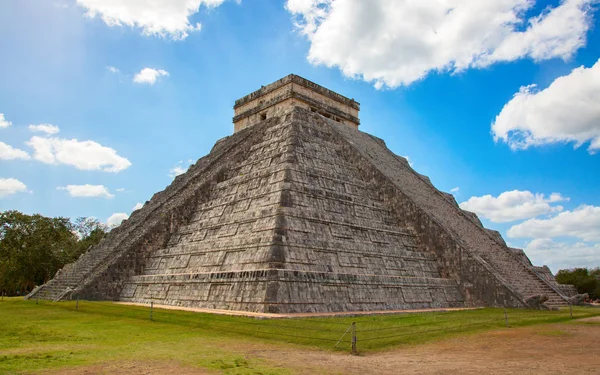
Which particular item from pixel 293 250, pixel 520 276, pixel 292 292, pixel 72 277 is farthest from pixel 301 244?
pixel 72 277

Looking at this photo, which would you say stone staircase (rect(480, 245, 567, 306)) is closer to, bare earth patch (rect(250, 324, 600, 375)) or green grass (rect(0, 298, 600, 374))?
green grass (rect(0, 298, 600, 374))

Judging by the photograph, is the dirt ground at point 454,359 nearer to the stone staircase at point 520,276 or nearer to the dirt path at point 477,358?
the dirt path at point 477,358

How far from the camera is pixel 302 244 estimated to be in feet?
44.8

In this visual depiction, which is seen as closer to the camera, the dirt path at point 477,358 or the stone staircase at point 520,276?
the dirt path at point 477,358

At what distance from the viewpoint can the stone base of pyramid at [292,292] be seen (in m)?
12.0

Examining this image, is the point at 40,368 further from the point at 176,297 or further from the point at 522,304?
the point at 522,304

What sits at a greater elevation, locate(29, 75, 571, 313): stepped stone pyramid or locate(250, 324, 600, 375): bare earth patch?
locate(29, 75, 571, 313): stepped stone pyramid

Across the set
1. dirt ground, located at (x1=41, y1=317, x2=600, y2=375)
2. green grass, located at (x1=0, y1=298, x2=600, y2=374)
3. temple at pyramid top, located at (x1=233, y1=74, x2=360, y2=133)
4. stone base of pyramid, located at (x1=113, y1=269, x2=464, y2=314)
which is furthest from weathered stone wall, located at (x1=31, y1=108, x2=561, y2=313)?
dirt ground, located at (x1=41, y1=317, x2=600, y2=375)

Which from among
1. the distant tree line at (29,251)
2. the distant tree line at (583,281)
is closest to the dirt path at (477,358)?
the distant tree line at (583,281)

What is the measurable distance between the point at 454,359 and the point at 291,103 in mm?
18887

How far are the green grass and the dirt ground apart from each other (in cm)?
37

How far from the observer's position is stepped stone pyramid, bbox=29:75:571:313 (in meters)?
13.1

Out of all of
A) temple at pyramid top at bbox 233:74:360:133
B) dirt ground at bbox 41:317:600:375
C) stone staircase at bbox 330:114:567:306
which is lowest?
dirt ground at bbox 41:317:600:375

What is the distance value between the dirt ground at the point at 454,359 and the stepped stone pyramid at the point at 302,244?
4.17 metres
